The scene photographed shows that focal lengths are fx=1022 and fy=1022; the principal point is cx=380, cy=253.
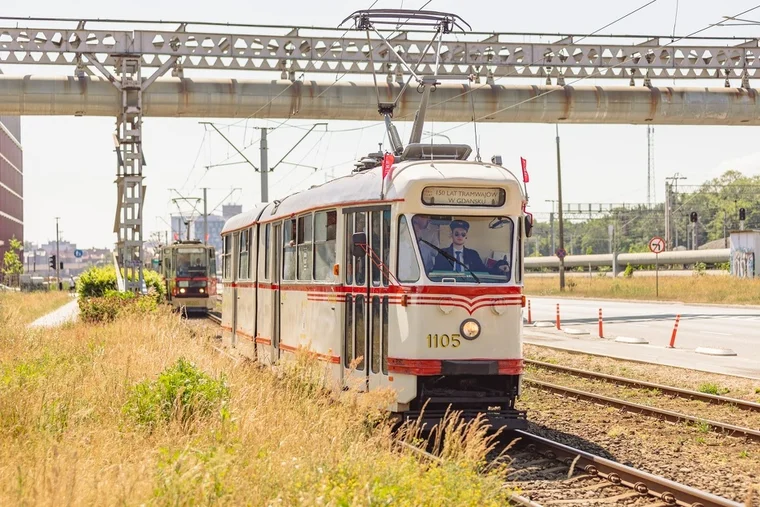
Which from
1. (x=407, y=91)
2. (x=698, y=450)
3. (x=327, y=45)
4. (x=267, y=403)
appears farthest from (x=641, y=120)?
(x=267, y=403)

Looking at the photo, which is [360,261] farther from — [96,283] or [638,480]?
[96,283]

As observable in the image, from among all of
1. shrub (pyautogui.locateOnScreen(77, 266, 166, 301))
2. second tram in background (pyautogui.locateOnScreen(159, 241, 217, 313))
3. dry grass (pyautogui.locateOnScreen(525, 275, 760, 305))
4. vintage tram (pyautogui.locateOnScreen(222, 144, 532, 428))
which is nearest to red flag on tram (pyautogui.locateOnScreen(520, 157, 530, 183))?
vintage tram (pyautogui.locateOnScreen(222, 144, 532, 428))

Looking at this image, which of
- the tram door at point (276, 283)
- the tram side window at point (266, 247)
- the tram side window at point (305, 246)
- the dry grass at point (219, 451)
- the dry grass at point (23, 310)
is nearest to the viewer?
the dry grass at point (219, 451)

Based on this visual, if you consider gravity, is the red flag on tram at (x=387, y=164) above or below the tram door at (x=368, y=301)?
above

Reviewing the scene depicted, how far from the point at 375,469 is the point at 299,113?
26980 mm

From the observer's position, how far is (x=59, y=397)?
9.96 meters

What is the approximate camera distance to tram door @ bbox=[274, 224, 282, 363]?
15789 millimetres

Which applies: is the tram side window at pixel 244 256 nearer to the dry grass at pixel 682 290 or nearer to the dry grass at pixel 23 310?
the dry grass at pixel 23 310

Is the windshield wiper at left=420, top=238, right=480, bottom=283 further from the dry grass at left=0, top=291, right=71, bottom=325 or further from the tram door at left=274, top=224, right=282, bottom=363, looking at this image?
the dry grass at left=0, top=291, right=71, bottom=325

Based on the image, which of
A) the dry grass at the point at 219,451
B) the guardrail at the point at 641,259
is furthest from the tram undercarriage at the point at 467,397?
the guardrail at the point at 641,259

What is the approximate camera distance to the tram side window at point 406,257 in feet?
36.2

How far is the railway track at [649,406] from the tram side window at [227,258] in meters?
6.61

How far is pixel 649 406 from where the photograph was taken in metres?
14.4

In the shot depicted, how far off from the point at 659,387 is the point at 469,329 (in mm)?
6851
